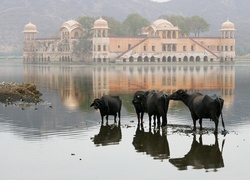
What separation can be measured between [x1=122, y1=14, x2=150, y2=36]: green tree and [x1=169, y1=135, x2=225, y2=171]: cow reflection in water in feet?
378

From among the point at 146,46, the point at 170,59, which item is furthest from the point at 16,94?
the point at 170,59

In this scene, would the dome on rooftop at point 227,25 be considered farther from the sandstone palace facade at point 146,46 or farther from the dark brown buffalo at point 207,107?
the dark brown buffalo at point 207,107

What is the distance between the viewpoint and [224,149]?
15633 mm

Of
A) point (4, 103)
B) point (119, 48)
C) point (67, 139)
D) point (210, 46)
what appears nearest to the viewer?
point (67, 139)

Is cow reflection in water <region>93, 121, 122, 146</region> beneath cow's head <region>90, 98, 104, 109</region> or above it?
beneath

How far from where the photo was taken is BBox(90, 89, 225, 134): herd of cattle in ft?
57.3

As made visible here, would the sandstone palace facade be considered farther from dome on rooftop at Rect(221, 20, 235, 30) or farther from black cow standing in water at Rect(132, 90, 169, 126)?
black cow standing in water at Rect(132, 90, 169, 126)

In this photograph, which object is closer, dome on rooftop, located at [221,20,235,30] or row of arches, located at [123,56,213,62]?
row of arches, located at [123,56,213,62]

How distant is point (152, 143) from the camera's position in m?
16.7

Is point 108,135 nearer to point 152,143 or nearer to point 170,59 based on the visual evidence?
point 152,143

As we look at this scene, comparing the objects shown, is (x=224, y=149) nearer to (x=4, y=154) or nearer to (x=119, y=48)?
(x=4, y=154)

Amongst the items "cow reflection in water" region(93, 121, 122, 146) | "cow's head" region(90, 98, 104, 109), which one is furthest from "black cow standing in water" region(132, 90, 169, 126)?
"cow's head" region(90, 98, 104, 109)

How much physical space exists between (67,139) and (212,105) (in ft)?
13.6

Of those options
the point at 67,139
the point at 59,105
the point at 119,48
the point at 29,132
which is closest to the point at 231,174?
the point at 67,139
